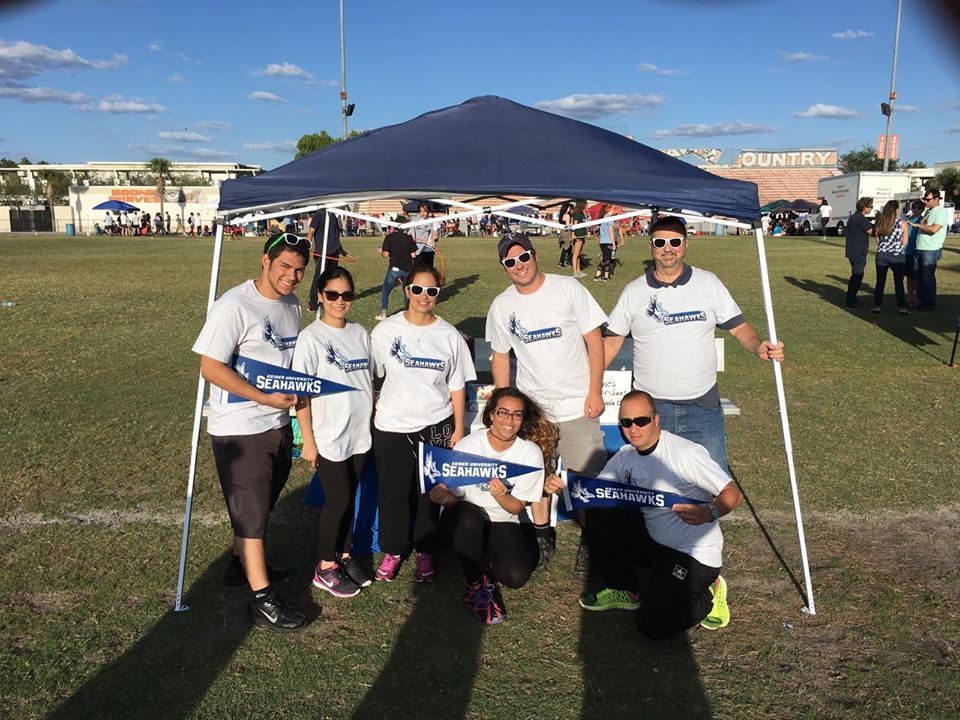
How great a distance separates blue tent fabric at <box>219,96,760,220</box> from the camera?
3.99 meters

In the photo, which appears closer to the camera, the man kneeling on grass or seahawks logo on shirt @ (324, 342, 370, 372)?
the man kneeling on grass

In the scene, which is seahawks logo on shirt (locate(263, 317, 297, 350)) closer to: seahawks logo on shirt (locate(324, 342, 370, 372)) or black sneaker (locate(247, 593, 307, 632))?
seahawks logo on shirt (locate(324, 342, 370, 372))

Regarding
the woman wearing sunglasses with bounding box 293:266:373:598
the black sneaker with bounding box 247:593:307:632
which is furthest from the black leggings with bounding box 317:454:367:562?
the black sneaker with bounding box 247:593:307:632

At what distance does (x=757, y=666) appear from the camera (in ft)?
11.5

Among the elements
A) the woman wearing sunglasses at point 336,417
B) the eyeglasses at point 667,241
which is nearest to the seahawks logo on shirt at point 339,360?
the woman wearing sunglasses at point 336,417

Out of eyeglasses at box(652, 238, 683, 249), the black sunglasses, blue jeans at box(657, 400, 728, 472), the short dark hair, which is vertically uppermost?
the short dark hair

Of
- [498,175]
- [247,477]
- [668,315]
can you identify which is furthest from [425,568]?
[498,175]

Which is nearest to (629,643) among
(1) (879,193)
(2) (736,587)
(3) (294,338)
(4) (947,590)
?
(2) (736,587)

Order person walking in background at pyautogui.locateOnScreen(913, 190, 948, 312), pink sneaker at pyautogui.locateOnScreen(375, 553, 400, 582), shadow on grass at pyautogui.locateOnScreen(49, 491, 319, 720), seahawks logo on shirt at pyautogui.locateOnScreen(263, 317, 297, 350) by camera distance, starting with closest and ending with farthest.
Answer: shadow on grass at pyautogui.locateOnScreen(49, 491, 319, 720) → seahawks logo on shirt at pyautogui.locateOnScreen(263, 317, 297, 350) → pink sneaker at pyautogui.locateOnScreen(375, 553, 400, 582) → person walking in background at pyautogui.locateOnScreen(913, 190, 948, 312)

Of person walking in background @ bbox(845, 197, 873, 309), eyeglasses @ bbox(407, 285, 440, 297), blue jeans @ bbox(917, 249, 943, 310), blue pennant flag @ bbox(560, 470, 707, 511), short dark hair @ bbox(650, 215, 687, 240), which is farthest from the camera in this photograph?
person walking in background @ bbox(845, 197, 873, 309)

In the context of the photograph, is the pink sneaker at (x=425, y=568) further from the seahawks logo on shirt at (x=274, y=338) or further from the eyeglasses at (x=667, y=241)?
the eyeglasses at (x=667, y=241)

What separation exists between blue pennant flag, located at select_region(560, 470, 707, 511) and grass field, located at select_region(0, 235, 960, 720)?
0.70 m

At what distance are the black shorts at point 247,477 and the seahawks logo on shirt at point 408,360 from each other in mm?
885

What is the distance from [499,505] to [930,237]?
11065mm
